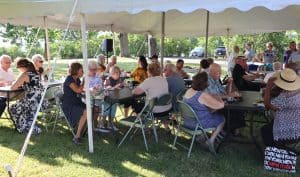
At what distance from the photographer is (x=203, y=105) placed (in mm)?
4801

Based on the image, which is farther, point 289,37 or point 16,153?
point 289,37

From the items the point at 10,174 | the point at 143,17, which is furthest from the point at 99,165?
the point at 143,17

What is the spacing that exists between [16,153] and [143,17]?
199 inches

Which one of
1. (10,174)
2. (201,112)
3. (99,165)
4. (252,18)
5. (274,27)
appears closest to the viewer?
(10,174)

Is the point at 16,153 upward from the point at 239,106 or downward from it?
Answer: downward

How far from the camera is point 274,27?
9742mm

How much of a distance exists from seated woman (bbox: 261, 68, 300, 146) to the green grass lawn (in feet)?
1.39

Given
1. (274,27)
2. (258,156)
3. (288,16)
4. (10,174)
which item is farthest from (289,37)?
(10,174)

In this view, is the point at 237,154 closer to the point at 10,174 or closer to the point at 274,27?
the point at 10,174

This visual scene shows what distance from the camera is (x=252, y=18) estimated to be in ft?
29.1

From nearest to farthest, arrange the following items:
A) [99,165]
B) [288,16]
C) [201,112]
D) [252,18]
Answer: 1. [99,165]
2. [201,112]
3. [288,16]
4. [252,18]

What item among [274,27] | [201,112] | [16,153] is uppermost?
[274,27]

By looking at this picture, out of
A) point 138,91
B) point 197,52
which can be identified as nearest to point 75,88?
point 138,91

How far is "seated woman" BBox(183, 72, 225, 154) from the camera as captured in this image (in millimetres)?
4715
